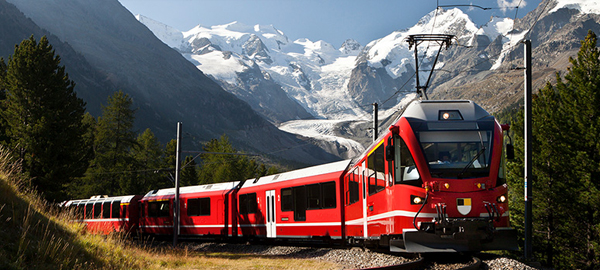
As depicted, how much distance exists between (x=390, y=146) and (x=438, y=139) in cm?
111

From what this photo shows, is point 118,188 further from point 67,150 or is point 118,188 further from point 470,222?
point 470,222

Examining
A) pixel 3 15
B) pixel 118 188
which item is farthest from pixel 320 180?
pixel 3 15

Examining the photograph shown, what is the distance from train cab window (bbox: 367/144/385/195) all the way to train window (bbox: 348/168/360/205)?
1.72 m

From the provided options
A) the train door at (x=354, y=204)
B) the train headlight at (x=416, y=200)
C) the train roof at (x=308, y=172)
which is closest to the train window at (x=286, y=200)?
the train roof at (x=308, y=172)

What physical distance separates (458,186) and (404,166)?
1.28 m

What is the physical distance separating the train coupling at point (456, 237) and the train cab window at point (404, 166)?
1.03m

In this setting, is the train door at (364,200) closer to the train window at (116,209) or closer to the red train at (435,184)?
the red train at (435,184)

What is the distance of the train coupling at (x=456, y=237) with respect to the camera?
1092 centimetres

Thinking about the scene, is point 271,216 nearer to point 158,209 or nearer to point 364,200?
point 364,200

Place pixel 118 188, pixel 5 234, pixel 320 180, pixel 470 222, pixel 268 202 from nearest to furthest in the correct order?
pixel 5 234
pixel 470 222
pixel 320 180
pixel 268 202
pixel 118 188

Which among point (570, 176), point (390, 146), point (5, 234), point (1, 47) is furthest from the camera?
point (1, 47)

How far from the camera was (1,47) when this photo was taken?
592 ft

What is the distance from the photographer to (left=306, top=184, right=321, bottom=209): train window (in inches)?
798

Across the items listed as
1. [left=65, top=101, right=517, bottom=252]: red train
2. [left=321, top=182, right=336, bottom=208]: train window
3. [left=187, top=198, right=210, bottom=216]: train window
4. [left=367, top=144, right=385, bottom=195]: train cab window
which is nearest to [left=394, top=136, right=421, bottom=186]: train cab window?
[left=65, top=101, right=517, bottom=252]: red train
